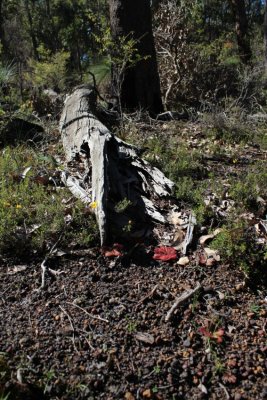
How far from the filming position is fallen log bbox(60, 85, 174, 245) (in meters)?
3.33

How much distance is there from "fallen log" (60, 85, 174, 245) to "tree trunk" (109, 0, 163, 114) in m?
1.86

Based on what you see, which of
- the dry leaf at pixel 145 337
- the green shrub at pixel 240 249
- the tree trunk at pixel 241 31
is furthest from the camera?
the tree trunk at pixel 241 31

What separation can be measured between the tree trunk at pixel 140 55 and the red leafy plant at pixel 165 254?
3238mm

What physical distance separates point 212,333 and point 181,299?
0.98 ft

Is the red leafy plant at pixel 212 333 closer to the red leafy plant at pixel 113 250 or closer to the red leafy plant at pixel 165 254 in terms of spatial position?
the red leafy plant at pixel 165 254

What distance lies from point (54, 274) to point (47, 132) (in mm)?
2774

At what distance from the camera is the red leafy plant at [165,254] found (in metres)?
3.15

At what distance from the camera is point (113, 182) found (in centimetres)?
368

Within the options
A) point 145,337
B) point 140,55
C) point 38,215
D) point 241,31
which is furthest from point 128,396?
point 241,31

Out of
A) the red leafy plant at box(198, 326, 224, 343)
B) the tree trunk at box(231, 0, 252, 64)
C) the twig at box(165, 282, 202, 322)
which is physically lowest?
the red leafy plant at box(198, 326, 224, 343)

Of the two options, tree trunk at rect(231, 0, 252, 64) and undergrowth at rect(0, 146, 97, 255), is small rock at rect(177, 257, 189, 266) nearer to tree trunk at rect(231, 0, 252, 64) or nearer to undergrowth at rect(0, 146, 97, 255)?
undergrowth at rect(0, 146, 97, 255)

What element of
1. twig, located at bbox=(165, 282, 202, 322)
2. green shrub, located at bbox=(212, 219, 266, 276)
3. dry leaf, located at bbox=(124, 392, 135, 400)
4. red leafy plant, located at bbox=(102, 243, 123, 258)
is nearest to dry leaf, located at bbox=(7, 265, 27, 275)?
red leafy plant, located at bbox=(102, 243, 123, 258)

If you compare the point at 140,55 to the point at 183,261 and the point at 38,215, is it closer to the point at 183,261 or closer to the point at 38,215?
the point at 38,215

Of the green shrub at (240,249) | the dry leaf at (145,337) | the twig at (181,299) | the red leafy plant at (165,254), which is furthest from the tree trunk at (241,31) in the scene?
the dry leaf at (145,337)
